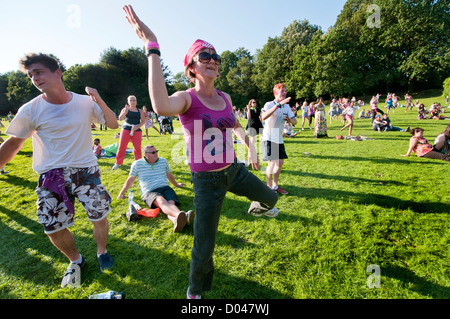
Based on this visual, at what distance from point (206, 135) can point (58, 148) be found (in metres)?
1.86

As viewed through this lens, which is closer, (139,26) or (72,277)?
(139,26)

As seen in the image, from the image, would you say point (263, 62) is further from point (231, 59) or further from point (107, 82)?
point (107, 82)

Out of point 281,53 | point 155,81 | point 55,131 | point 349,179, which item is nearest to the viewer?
point 155,81

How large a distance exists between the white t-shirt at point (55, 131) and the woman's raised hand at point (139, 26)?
4.83ft

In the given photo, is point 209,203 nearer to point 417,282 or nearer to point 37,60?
point 37,60

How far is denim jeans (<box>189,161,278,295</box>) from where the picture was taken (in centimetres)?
197

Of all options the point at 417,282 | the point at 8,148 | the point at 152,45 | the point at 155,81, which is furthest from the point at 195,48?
the point at 417,282

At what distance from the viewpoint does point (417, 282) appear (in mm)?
2477

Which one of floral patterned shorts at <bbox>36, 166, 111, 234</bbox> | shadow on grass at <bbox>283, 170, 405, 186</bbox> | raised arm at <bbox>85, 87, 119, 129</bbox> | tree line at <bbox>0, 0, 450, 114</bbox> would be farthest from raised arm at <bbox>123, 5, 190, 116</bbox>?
tree line at <bbox>0, 0, 450, 114</bbox>

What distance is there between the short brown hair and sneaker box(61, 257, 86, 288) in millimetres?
2500

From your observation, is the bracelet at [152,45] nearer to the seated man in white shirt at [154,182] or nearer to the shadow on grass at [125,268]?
the shadow on grass at [125,268]

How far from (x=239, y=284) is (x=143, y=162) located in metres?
3.19

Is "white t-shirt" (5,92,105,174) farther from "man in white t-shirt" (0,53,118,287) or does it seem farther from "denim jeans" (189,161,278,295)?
"denim jeans" (189,161,278,295)

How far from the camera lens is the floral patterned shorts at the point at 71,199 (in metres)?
2.36
